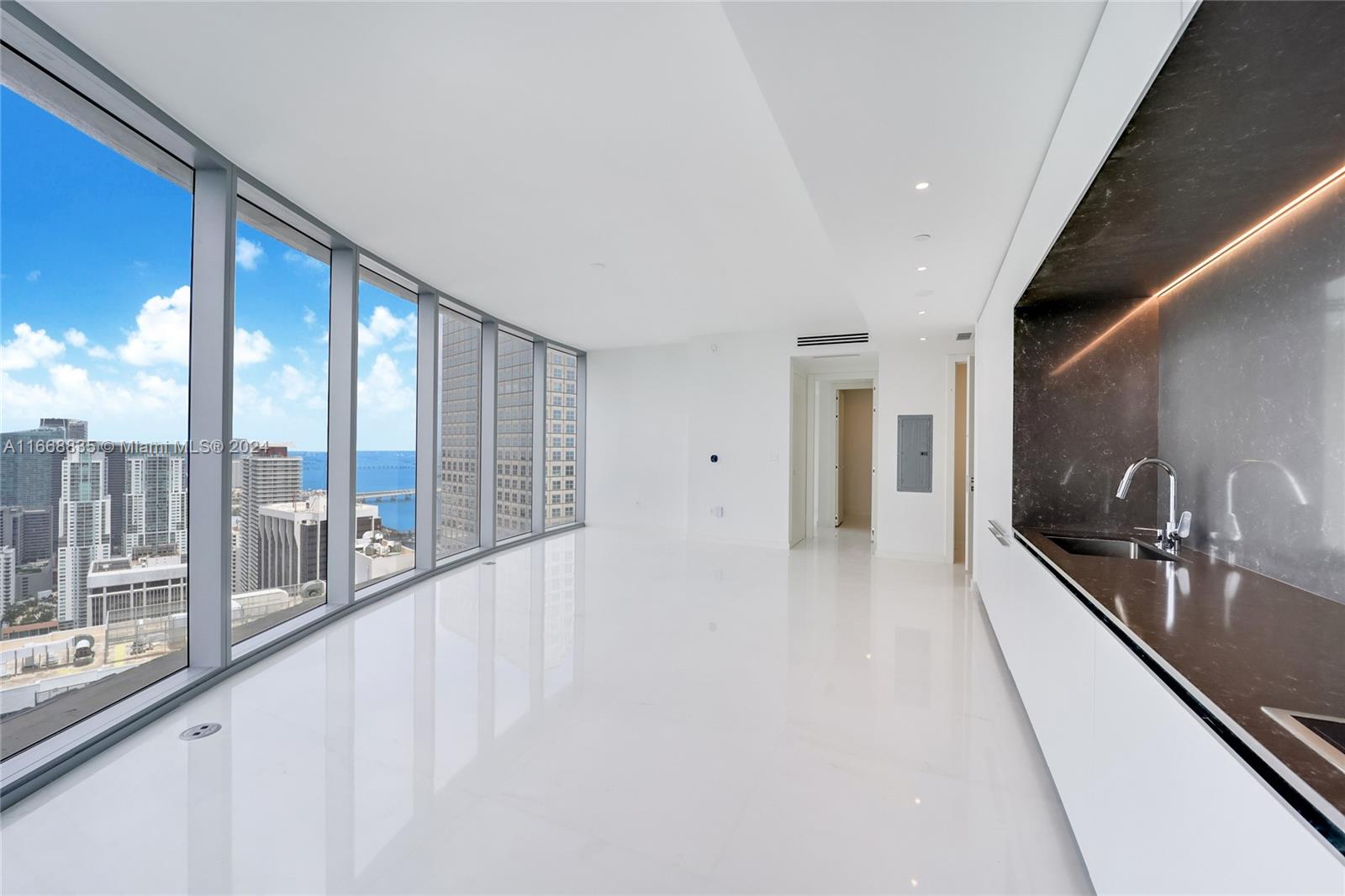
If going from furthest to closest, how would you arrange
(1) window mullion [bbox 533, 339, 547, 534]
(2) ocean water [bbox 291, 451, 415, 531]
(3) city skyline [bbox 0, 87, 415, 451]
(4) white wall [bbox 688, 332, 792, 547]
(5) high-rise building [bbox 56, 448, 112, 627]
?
(1) window mullion [bbox 533, 339, 547, 534]
(4) white wall [bbox 688, 332, 792, 547]
(2) ocean water [bbox 291, 451, 415, 531]
(5) high-rise building [bbox 56, 448, 112, 627]
(3) city skyline [bbox 0, 87, 415, 451]

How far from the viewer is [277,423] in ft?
12.1

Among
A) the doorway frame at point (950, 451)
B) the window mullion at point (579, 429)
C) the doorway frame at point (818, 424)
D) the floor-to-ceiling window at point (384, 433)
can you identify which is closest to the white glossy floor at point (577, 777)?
the floor-to-ceiling window at point (384, 433)

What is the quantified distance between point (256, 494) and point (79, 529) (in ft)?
3.41

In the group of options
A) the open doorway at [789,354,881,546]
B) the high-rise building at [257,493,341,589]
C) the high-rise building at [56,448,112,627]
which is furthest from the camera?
the open doorway at [789,354,881,546]

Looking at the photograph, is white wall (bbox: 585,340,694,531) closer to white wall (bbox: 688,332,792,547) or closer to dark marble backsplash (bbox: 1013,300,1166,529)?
white wall (bbox: 688,332,792,547)

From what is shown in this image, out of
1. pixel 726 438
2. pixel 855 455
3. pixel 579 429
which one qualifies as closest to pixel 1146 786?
pixel 726 438

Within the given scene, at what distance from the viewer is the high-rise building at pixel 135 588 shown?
2.54 metres

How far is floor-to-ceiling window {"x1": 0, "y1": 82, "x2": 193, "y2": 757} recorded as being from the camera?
2260mm

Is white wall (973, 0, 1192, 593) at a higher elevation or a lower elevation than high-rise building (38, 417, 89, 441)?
higher

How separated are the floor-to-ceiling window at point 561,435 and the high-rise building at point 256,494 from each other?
14.2ft

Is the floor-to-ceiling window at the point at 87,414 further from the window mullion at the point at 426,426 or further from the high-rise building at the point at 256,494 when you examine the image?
the window mullion at the point at 426,426

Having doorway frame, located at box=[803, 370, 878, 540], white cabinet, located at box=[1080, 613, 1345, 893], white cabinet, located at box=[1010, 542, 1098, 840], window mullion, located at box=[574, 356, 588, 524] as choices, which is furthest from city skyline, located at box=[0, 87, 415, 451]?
Result: doorway frame, located at box=[803, 370, 878, 540]

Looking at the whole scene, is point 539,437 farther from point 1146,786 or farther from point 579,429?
point 1146,786

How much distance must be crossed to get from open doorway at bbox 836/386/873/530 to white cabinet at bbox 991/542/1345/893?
Result: 751cm
